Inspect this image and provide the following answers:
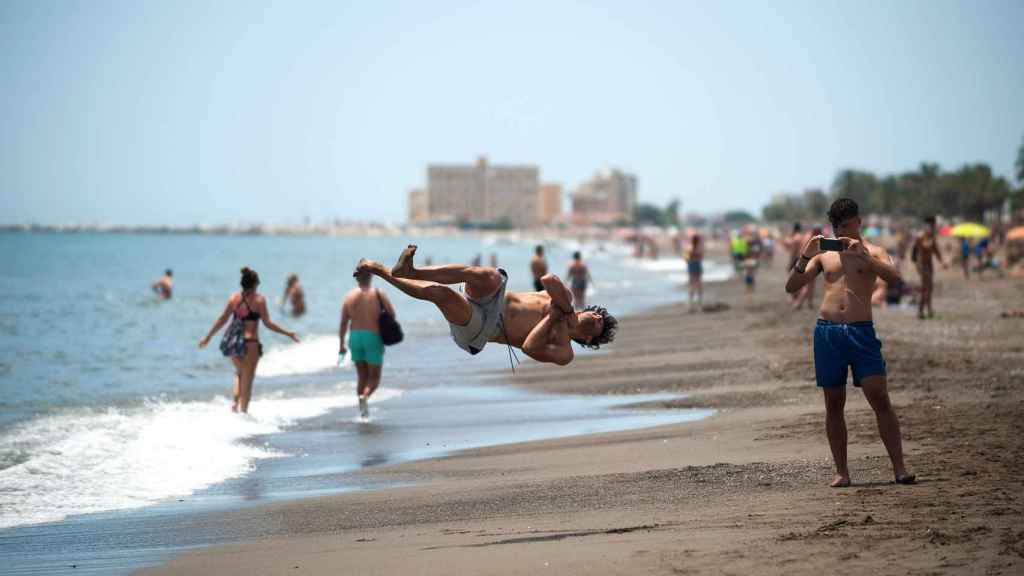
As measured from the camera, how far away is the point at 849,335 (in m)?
7.21

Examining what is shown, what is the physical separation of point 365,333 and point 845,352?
6827 millimetres

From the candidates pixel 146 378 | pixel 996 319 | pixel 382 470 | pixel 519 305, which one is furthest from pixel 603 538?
pixel 996 319

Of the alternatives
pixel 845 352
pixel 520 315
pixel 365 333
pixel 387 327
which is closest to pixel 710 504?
pixel 845 352

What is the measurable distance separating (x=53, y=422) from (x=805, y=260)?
993 cm

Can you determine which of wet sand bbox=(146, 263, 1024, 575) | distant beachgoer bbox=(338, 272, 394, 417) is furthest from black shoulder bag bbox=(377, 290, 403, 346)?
wet sand bbox=(146, 263, 1024, 575)

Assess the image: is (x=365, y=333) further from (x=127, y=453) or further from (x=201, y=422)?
(x=127, y=453)

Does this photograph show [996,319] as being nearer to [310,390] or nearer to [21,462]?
[310,390]

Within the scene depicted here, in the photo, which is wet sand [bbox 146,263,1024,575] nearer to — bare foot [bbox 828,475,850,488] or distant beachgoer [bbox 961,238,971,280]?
bare foot [bbox 828,475,850,488]

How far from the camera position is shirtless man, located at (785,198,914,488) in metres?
7.20

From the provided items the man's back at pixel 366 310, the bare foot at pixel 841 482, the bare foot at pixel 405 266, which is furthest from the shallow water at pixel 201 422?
the bare foot at pixel 841 482

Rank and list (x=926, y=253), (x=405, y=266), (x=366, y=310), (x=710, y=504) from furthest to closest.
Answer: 1. (x=926, y=253)
2. (x=366, y=310)
3. (x=405, y=266)
4. (x=710, y=504)

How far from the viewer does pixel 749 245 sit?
32594mm

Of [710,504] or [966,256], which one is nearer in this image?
[710,504]

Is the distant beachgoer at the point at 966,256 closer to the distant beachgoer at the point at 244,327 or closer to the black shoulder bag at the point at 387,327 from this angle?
the black shoulder bag at the point at 387,327
